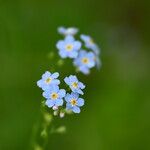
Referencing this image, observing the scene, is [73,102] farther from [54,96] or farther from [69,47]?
[69,47]

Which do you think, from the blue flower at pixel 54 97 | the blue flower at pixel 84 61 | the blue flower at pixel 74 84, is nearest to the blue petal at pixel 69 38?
the blue flower at pixel 84 61

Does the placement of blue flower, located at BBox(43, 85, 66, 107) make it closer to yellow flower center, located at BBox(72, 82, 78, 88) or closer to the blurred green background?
yellow flower center, located at BBox(72, 82, 78, 88)

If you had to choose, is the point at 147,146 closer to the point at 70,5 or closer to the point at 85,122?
the point at 85,122

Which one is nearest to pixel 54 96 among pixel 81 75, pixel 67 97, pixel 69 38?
pixel 67 97

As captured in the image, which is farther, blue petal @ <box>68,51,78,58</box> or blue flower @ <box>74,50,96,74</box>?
blue flower @ <box>74,50,96,74</box>

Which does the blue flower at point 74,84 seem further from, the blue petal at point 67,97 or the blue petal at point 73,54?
the blue petal at point 73,54

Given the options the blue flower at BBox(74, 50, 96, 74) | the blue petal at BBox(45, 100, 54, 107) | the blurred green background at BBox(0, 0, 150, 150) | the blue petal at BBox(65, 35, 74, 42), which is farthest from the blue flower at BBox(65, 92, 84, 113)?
the blurred green background at BBox(0, 0, 150, 150)

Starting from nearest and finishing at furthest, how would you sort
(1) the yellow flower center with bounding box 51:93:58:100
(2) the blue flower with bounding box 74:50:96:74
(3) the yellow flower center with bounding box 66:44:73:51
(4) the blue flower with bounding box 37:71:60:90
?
1. (1) the yellow flower center with bounding box 51:93:58:100
2. (4) the blue flower with bounding box 37:71:60:90
3. (3) the yellow flower center with bounding box 66:44:73:51
4. (2) the blue flower with bounding box 74:50:96:74
